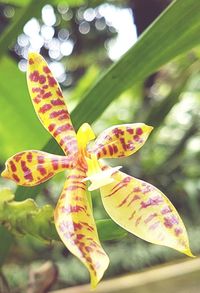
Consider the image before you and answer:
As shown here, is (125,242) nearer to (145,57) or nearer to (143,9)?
(145,57)

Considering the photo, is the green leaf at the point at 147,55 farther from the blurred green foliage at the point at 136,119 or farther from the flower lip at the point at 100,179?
the flower lip at the point at 100,179

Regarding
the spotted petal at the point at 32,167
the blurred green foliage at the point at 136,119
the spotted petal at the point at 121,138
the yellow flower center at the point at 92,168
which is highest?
the spotted petal at the point at 32,167

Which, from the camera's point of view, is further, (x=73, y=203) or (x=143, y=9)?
(x=143, y=9)

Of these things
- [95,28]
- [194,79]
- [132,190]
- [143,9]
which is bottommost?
[95,28]

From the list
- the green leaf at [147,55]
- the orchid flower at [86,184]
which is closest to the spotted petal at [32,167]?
the orchid flower at [86,184]

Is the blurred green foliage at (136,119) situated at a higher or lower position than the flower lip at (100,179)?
lower

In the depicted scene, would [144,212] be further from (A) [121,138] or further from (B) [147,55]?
(B) [147,55]

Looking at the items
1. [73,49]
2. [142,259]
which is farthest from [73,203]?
[73,49]
